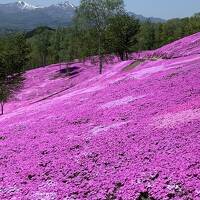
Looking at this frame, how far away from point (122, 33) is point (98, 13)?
1489cm

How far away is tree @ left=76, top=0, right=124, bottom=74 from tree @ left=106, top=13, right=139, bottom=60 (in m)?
7.36

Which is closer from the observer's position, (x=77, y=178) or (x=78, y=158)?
(x=77, y=178)

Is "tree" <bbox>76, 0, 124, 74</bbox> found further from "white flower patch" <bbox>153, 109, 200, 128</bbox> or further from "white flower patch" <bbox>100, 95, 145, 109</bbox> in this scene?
"white flower patch" <bbox>153, 109, 200, 128</bbox>

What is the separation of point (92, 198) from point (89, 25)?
7806cm

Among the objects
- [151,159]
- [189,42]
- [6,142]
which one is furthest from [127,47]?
[151,159]

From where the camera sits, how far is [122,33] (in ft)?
328

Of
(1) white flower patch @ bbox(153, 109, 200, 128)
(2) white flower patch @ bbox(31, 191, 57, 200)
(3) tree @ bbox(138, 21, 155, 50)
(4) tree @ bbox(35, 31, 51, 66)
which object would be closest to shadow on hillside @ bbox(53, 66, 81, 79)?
(3) tree @ bbox(138, 21, 155, 50)

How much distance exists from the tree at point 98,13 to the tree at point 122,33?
24.2 ft

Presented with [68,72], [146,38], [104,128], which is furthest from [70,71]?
[104,128]

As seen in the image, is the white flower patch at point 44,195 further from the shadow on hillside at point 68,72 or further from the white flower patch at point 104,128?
the shadow on hillside at point 68,72

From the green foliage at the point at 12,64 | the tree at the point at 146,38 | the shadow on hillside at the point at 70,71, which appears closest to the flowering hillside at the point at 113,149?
the green foliage at the point at 12,64

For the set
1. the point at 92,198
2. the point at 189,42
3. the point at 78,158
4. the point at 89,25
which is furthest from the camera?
the point at 89,25

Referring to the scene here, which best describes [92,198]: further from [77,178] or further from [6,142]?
[6,142]

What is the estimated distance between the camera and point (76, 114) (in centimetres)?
2709
